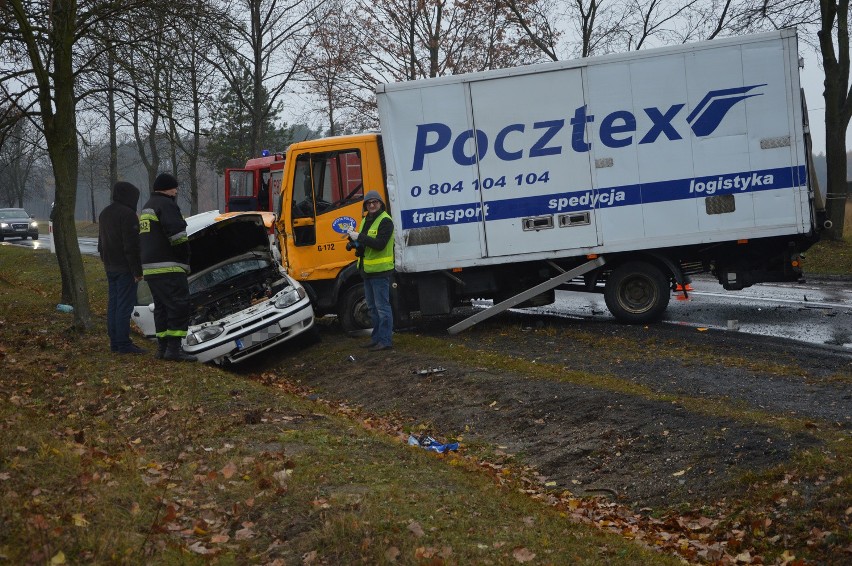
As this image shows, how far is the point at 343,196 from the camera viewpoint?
1259 cm

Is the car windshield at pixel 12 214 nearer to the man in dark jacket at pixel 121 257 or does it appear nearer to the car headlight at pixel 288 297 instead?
the man in dark jacket at pixel 121 257

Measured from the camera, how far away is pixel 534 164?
38.8 ft

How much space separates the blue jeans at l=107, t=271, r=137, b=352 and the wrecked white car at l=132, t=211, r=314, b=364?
74 cm

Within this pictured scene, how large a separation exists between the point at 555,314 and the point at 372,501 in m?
8.87

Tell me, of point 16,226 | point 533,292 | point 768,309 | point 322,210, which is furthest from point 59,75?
point 16,226

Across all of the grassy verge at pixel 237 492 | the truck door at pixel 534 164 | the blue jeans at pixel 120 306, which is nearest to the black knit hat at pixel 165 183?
the blue jeans at pixel 120 306

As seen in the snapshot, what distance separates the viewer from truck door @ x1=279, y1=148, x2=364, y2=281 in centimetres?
1250

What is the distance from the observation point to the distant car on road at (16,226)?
43.0 meters

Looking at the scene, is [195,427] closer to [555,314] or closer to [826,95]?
[555,314]

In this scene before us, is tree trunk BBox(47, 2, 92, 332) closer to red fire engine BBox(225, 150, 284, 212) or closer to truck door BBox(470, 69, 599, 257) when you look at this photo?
truck door BBox(470, 69, 599, 257)

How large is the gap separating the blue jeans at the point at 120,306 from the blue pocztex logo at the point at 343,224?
293 centimetres

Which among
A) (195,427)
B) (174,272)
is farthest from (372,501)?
(174,272)

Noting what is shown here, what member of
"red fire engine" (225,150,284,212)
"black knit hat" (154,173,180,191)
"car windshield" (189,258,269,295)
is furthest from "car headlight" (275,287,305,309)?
"red fire engine" (225,150,284,212)

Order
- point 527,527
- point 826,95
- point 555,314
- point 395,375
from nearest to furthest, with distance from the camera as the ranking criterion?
point 527,527 → point 395,375 → point 555,314 → point 826,95
